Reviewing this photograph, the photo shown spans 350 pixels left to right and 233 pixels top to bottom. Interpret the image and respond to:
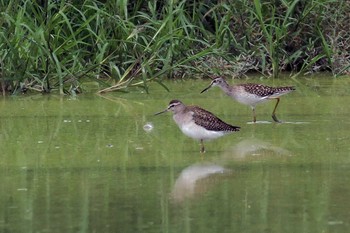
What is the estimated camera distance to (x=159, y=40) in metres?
10.6

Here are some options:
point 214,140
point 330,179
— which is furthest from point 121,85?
point 330,179

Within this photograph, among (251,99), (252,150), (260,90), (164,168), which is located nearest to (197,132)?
(252,150)

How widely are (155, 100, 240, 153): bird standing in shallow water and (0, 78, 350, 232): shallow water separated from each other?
12 cm

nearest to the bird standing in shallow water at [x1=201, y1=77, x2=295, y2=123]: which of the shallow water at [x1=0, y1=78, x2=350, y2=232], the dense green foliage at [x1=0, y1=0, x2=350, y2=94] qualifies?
the shallow water at [x1=0, y1=78, x2=350, y2=232]

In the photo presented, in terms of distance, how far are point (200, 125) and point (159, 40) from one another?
298 centimetres

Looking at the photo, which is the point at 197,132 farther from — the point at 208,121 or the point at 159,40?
the point at 159,40

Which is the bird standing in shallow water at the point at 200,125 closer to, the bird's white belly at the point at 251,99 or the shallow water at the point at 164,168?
the shallow water at the point at 164,168

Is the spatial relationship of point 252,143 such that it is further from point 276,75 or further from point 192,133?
point 276,75

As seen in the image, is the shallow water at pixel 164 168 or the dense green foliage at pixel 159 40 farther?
the dense green foliage at pixel 159 40

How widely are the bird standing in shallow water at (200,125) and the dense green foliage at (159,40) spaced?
7.26ft

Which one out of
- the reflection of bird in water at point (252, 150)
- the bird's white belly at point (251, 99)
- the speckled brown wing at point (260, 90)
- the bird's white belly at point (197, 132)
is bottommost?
the bird's white belly at point (251, 99)

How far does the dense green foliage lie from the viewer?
1034 cm

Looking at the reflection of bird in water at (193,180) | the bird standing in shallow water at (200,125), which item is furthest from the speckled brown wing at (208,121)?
the reflection of bird in water at (193,180)

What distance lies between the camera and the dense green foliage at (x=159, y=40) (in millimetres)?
10336
